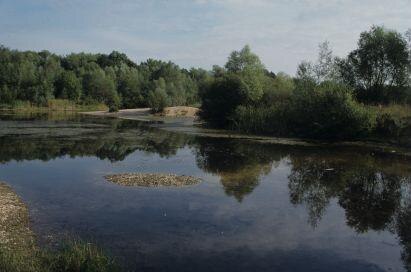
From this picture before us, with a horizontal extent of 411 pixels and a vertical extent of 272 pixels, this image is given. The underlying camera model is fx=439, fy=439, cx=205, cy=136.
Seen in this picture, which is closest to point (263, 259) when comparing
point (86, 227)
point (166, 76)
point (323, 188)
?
point (86, 227)

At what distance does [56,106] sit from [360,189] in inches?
3855

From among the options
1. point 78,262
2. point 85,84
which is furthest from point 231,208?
point 85,84

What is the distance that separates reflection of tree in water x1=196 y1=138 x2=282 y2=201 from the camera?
24486 mm

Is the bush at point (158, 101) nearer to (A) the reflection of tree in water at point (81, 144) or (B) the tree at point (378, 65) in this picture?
(A) the reflection of tree in water at point (81, 144)

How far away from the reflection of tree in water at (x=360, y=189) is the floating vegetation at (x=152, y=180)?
5906 millimetres

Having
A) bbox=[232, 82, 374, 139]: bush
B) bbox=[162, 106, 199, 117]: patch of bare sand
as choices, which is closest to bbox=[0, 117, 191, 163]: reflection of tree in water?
bbox=[232, 82, 374, 139]: bush

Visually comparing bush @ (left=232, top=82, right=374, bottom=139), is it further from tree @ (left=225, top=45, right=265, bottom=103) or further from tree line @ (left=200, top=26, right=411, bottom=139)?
tree @ (left=225, top=45, right=265, bottom=103)

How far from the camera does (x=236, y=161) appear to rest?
32000 millimetres

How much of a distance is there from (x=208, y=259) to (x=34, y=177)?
15891 mm

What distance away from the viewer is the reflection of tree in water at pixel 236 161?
24486 mm

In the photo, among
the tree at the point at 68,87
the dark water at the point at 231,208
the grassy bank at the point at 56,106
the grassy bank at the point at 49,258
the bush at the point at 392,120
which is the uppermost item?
the tree at the point at 68,87

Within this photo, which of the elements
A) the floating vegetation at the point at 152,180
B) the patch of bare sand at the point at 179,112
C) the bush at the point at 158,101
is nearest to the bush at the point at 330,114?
the floating vegetation at the point at 152,180

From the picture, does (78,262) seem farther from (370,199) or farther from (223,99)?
(223,99)

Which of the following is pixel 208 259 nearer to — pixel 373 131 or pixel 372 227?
pixel 372 227
